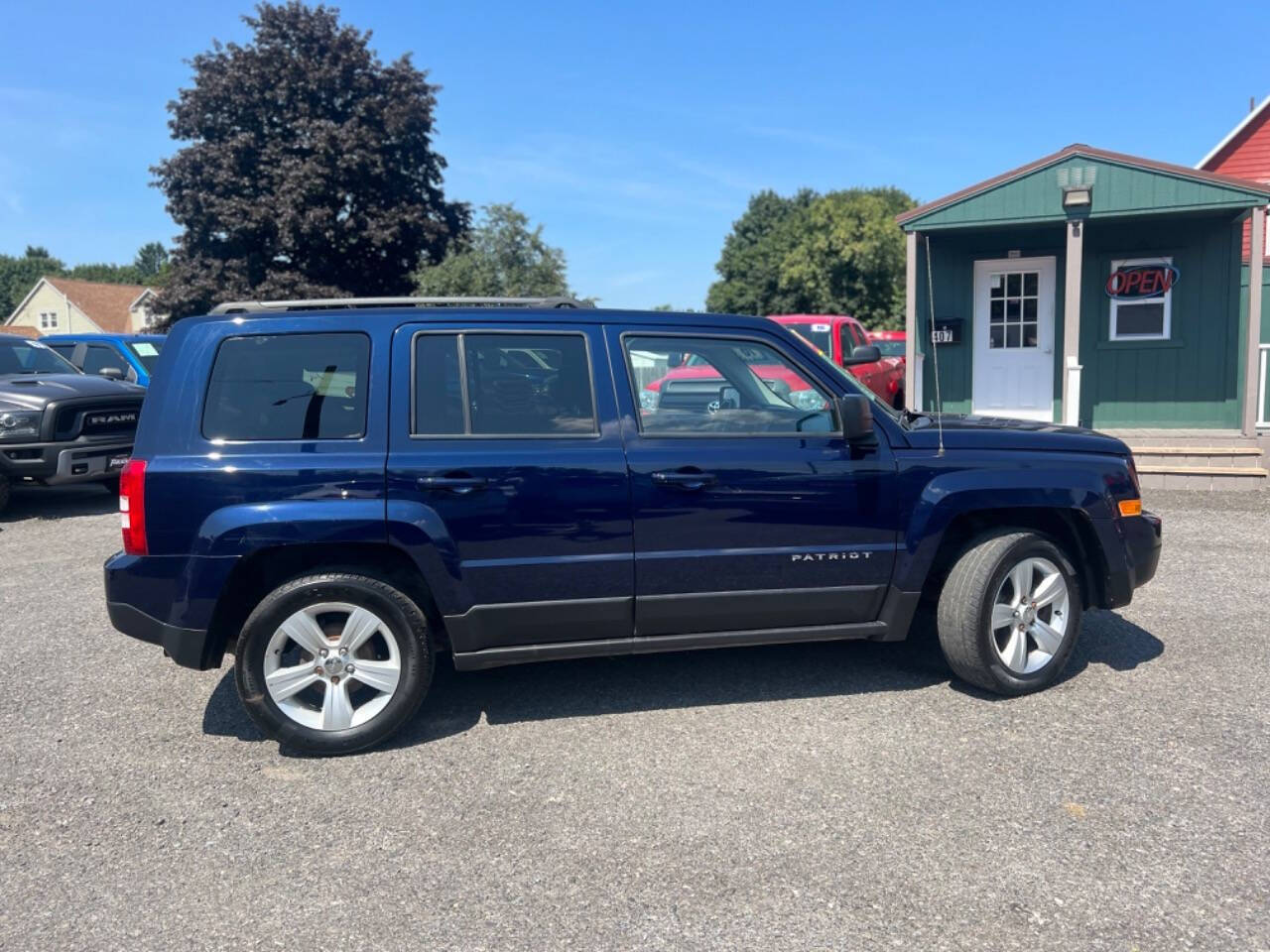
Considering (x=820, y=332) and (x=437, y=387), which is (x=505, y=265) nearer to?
(x=820, y=332)

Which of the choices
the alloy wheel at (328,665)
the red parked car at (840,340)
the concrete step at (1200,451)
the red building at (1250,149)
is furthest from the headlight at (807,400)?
the red building at (1250,149)

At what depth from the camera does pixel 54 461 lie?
943cm

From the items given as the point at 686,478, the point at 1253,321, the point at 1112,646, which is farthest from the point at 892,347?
the point at 686,478

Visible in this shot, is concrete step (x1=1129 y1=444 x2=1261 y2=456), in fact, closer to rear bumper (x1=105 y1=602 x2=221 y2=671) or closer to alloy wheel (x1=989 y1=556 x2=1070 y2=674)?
alloy wheel (x1=989 y1=556 x2=1070 y2=674)

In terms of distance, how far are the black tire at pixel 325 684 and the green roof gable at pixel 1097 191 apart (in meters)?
9.63

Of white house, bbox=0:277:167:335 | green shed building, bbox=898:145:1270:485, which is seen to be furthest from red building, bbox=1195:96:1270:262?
white house, bbox=0:277:167:335

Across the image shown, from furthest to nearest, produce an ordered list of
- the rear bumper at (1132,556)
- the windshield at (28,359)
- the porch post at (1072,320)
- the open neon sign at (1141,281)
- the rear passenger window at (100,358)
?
the rear passenger window at (100,358), the open neon sign at (1141,281), the porch post at (1072,320), the windshield at (28,359), the rear bumper at (1132,556)

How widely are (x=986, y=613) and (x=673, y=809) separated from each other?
1.77m

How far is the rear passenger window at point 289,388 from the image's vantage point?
3977 mm

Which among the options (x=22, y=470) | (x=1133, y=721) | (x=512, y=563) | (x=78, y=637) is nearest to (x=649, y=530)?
(x=512, y=563)

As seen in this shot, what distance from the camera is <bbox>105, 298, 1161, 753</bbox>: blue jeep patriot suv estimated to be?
390 cm

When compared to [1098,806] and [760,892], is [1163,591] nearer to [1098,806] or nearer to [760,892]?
[1098,806]

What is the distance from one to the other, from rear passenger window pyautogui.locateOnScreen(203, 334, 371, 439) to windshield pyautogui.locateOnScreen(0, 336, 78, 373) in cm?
804

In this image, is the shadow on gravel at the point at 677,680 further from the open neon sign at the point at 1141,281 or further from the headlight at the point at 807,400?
the open neon sign at the point at 1141,281
